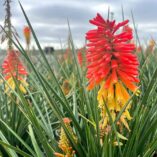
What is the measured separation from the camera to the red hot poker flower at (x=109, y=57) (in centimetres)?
159

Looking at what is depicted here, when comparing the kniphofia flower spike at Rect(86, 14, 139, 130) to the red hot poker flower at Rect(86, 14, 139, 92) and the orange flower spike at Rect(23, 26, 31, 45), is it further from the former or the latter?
the orange flower spike at Rect(23, 26, 31, 45)

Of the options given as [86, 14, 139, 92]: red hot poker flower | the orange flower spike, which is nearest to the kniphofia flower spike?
[86, 14, 139, 92]: red hot poker flower

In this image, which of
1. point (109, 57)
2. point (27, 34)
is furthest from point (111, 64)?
point (27, 34)

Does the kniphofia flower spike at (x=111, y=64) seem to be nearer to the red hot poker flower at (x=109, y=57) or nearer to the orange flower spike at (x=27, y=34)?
the red hot poker flower at (x=109, y=57)

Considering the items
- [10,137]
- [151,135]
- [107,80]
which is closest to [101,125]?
[107,80]

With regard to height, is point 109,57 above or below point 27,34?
below

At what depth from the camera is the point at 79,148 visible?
1707mm

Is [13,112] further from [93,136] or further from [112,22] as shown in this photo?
[112,22]

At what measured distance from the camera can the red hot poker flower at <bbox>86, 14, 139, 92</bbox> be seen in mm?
1586

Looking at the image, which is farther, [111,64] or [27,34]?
[27,34]

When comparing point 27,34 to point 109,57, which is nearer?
point 109,57

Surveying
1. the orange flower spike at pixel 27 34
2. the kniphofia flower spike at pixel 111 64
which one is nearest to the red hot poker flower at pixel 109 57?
the kniphofia flower spike at pixel 111 64

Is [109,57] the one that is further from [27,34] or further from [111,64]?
[27,34]

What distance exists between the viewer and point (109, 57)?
1.58 meters
